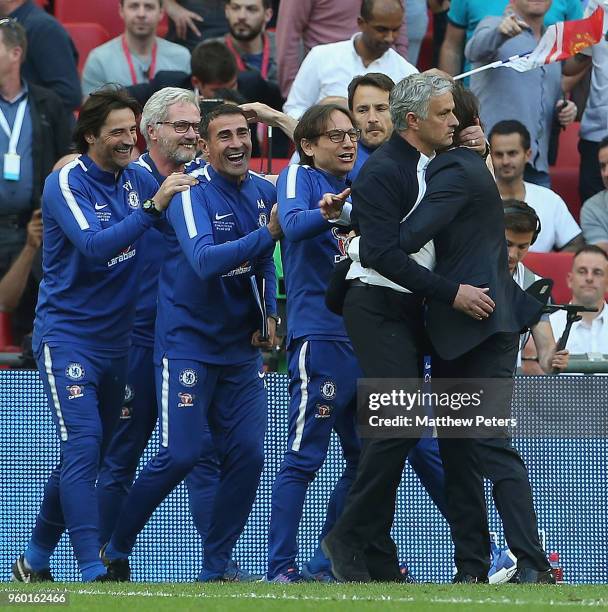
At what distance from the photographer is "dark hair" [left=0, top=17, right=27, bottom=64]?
986 centimetres

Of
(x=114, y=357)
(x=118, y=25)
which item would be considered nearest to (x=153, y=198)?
(x=114, y=357)

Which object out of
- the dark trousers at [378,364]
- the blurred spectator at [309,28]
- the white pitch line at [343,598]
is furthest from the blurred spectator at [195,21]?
the white pitch line at [343,598]

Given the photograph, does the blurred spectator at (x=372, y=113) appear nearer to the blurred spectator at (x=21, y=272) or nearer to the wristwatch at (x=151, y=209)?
the wristwatch at (x=151, y=209)

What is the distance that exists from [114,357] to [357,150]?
5.09 ft

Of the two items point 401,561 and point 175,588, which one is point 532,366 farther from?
point 175,588

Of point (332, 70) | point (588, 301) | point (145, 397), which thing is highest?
point (332, 70)

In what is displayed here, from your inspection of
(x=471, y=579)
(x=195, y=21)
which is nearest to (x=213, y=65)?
(x=195, y=21)

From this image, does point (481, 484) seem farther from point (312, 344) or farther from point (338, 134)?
point (338, 134)

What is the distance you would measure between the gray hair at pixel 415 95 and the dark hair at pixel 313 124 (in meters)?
0.59

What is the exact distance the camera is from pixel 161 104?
7.48 metres

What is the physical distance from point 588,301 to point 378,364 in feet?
9.50

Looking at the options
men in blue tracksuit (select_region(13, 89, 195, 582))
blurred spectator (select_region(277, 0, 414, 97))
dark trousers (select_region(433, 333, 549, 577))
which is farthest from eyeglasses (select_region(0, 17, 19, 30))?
dark trousers (select_region(433, 333, 549, 577))

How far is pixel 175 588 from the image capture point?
6648mm

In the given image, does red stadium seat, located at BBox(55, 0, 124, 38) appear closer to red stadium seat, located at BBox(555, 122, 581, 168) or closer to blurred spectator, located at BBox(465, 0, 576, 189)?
blurred spectator, located at BBox(465, 0, 576, 189)
